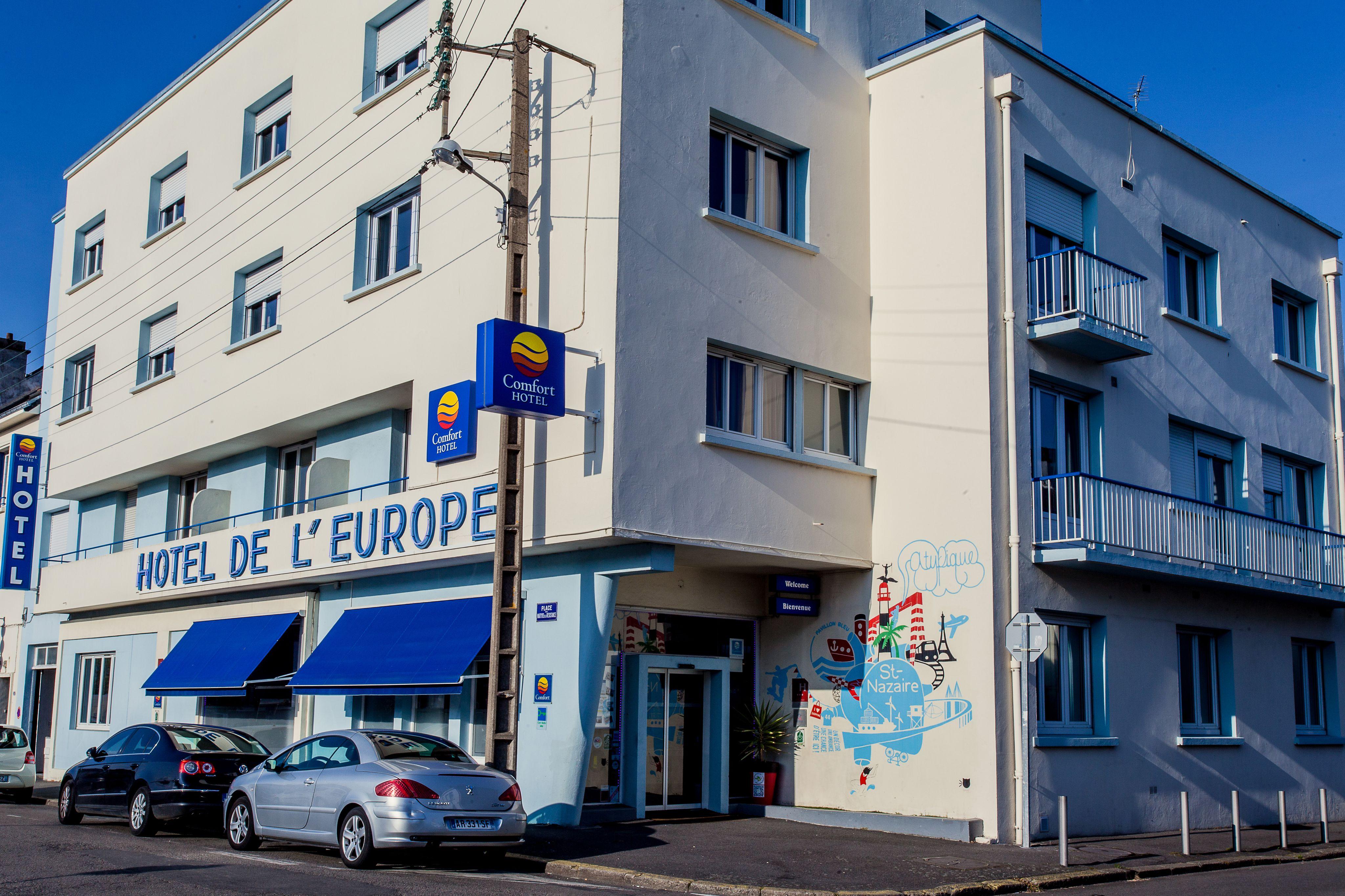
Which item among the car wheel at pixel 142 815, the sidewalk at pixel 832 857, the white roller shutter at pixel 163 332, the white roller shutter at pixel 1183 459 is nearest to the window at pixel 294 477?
the white roller shutter at pixel 163 332

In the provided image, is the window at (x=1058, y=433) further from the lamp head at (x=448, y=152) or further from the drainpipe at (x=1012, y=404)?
the lamp head at (x=448, y=152)

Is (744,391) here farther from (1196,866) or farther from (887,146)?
(1196,866)

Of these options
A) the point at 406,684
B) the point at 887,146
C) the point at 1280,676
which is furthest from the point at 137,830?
the point at 1280,676

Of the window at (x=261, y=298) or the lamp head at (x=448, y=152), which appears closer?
the lamp head at (x=448, y=152)

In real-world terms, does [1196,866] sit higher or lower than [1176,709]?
lower

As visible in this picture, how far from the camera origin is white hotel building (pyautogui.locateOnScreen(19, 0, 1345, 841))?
51.4ft

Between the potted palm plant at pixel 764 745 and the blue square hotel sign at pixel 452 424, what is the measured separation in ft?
18.4

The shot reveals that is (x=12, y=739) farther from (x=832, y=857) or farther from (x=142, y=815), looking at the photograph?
(x=832, y=857)

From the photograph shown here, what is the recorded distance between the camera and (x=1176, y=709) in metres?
17.8

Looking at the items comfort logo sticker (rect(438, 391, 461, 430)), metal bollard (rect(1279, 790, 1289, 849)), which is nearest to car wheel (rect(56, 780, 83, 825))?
comfort logo sticker (rect(438, 391, 461, 430))

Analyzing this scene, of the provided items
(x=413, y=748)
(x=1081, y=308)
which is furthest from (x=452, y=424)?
(x=1081, y=308)

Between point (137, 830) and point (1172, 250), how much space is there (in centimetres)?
1759

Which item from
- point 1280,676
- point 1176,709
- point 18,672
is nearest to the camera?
point 1176,709

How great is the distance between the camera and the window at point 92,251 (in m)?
29.0
